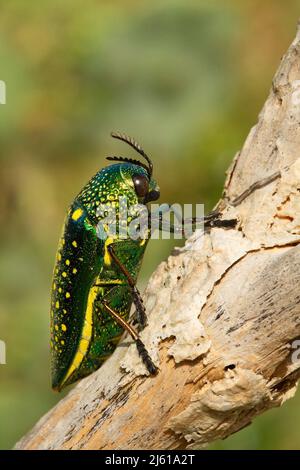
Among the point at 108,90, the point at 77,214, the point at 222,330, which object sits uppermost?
the point at 108,90

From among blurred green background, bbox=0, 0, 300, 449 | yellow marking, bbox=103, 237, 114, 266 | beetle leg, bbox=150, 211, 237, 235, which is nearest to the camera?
beetle leg, bbox=150, 211, 237, 235

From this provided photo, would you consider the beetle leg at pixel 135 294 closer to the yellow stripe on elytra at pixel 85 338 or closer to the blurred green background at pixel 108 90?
the yellow stripe on elytra at pixel 85 338

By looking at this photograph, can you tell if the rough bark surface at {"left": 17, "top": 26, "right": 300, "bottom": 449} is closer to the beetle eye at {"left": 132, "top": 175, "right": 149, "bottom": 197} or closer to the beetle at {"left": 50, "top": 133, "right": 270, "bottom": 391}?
the beetle at {"left": 50, "top": 133, "right": 270, "bottom": 391}

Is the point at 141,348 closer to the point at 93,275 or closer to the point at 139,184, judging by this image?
the point at 93,275

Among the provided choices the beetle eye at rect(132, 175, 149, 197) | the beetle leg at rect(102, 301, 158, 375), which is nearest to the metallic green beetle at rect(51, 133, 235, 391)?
the beetle eye at rect(132, 175, 149, 197)

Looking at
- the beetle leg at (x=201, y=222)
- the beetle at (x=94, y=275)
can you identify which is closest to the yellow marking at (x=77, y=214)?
the beetle at (x=94, y=275)

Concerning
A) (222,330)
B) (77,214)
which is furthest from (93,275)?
(222,330)
